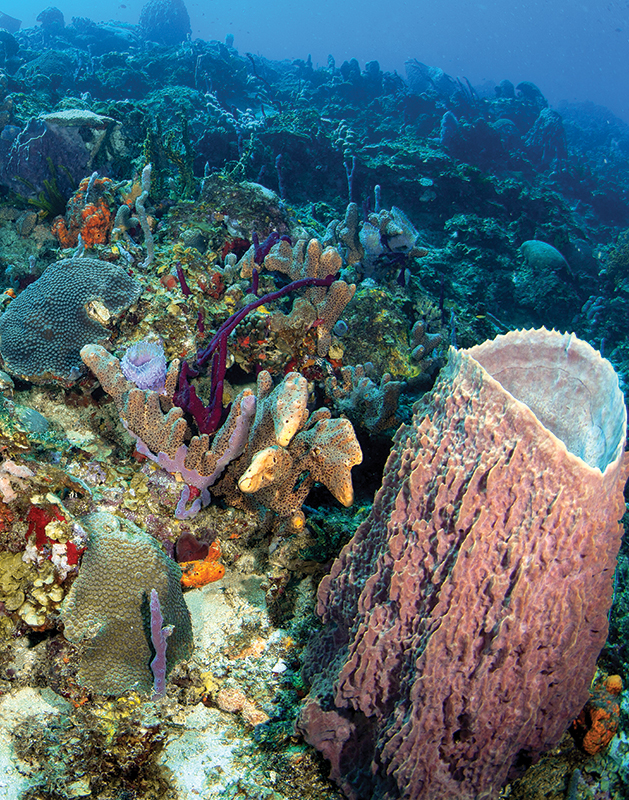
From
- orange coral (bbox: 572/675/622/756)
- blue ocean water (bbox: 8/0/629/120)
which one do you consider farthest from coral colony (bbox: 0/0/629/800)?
blue ocean water (bbox: 8/0/629/120)

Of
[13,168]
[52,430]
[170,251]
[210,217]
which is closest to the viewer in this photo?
[52,430]

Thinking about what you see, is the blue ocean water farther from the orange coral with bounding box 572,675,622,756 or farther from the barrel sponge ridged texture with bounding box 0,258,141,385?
the orange coral with bounding box 572,675,622,756

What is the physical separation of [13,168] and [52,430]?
526cm

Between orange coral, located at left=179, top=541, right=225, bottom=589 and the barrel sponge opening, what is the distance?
5.59 feet

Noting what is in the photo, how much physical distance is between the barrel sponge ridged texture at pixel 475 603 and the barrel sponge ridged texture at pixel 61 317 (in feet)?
8.22

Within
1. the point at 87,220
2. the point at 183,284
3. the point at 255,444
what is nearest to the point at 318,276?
the point at 183,284

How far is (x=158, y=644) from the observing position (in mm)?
1749

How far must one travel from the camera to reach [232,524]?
2.50 metres

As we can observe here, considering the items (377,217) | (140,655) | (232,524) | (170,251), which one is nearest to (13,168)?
(170,251)

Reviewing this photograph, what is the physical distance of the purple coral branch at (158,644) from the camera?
1.73 m

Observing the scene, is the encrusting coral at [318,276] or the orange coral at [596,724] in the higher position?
the encrusting coral at [318,276]

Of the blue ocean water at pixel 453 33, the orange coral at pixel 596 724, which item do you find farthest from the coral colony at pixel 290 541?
the blue ocean water at pixel 453 33

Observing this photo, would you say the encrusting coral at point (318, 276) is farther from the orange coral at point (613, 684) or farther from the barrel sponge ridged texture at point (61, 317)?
the orange coral at point (613, 684)

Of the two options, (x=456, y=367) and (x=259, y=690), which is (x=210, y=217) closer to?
(x=456, y=367)
